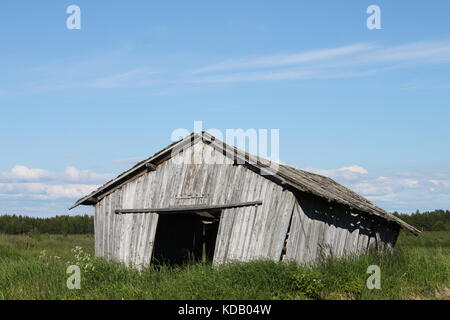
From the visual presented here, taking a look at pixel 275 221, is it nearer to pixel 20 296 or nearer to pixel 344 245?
pixel 344 245

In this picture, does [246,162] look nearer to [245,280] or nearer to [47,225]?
[245,280]

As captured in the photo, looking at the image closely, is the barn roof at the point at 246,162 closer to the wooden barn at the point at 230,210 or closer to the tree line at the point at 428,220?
the wooden barn at the point at 230,210

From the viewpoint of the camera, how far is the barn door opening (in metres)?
20.8

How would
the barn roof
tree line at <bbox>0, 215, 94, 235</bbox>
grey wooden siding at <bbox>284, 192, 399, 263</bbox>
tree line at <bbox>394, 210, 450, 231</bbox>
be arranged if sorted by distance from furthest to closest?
tree line at <bbox>394, 210, 450, 231</bbox> → tree line at <bbox>0, 215, 94, 235</bbox> → grey wooden siding at <bbox>284, 192, 399, 263</bbox> → the barn roof

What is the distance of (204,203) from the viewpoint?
56.9 feet

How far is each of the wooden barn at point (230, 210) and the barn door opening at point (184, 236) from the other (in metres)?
0.06

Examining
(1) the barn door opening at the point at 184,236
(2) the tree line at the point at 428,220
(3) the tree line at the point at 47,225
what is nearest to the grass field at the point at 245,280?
(1) the barn door opening at the point at 184,236

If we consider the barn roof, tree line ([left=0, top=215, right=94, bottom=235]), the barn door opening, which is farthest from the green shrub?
tree line ([left=0, top=215, right=94, bottom=235])

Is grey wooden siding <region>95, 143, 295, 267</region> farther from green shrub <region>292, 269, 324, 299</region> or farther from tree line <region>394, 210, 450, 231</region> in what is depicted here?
tree line <region>394, 210, 450, 231</region>

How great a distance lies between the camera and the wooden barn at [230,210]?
15742 mm

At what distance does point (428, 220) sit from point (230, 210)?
32543 mm

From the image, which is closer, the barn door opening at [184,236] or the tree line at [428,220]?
the barn door opening at [184,236]

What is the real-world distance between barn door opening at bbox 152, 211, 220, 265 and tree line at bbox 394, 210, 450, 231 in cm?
2475

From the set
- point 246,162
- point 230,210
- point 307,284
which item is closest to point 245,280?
point 307,284
